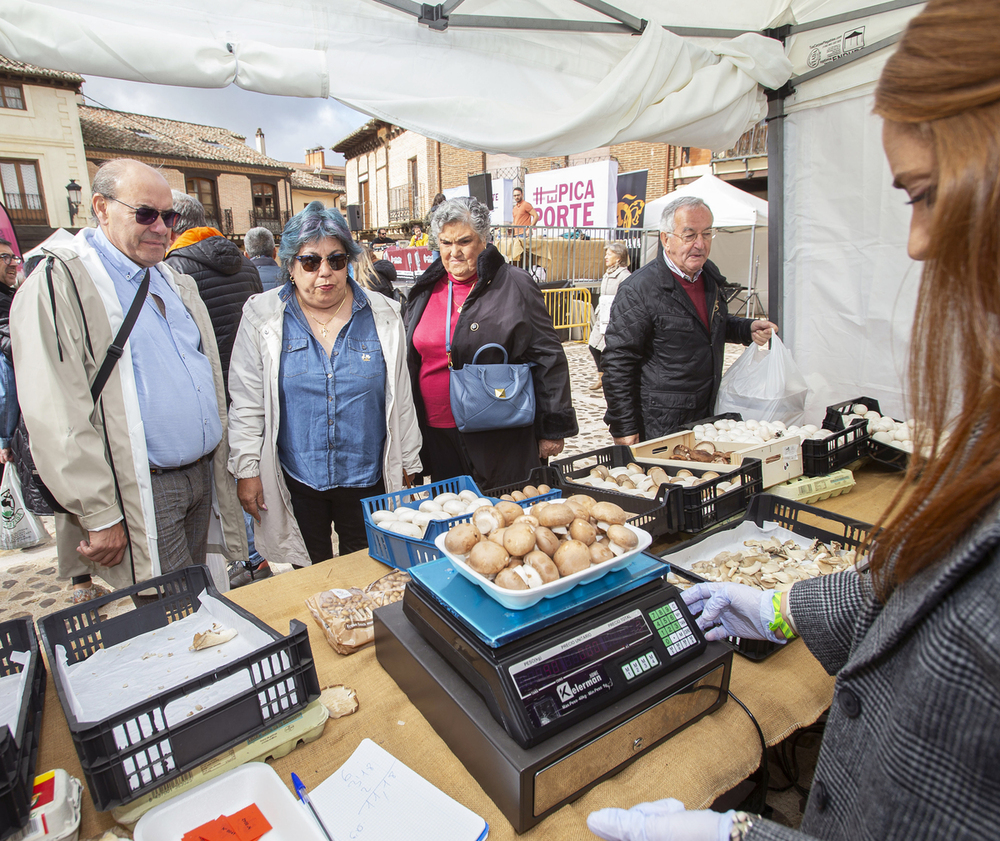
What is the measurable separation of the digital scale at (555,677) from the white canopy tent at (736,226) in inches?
295

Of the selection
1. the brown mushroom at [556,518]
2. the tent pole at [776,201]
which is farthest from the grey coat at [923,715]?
the tent pole at [776,201]

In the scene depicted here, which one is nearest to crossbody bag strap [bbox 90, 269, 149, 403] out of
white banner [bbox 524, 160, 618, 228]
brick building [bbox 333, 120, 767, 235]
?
brick building [bbox 333, 120, 767, 235]

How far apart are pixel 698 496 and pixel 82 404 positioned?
2.08 metres

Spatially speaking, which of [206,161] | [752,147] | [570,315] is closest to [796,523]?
[570,315]

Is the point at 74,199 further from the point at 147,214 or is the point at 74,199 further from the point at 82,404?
the point at 82,404

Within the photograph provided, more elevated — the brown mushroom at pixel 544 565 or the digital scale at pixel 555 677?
the brown mushroom at pixel 544 565

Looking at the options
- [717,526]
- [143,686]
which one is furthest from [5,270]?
[717,526]

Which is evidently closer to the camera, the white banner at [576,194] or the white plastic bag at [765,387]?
the white plastic bag at [765,387]

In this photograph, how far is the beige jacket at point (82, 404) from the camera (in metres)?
1.82

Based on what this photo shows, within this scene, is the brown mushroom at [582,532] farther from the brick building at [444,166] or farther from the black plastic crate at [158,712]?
the brick building at [444,166]

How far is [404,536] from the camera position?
1800 mm

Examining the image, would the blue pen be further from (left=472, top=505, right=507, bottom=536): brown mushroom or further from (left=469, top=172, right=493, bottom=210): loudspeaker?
(left=469, top=172, right=493, bottom=210): loudspeaker

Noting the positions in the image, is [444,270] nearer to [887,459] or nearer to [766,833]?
[887,459]

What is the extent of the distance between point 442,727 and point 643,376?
2.48 meters
